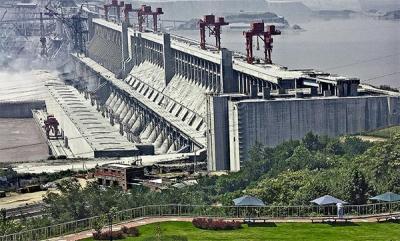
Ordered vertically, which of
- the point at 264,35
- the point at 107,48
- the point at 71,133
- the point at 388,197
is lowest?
the point at 71,133

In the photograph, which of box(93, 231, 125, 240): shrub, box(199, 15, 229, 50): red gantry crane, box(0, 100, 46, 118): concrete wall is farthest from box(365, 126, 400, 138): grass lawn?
box(0, 100, 46, 118): concrete wall

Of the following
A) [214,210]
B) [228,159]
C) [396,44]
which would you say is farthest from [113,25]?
[214,210]

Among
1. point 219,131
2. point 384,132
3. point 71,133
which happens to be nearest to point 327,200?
point 384,132

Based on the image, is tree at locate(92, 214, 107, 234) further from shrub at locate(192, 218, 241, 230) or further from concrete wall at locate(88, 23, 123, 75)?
concrete wall at locate(88, 23, 123, 75)

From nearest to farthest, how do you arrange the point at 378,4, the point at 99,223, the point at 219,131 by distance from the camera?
the point at 99,223 < the point at 219,131 < the point at 378,4

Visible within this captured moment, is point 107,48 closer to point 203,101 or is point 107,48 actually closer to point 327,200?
point 203,101

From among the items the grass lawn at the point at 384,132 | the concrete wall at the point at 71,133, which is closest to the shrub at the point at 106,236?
the grass lawn at the point at 384,132
